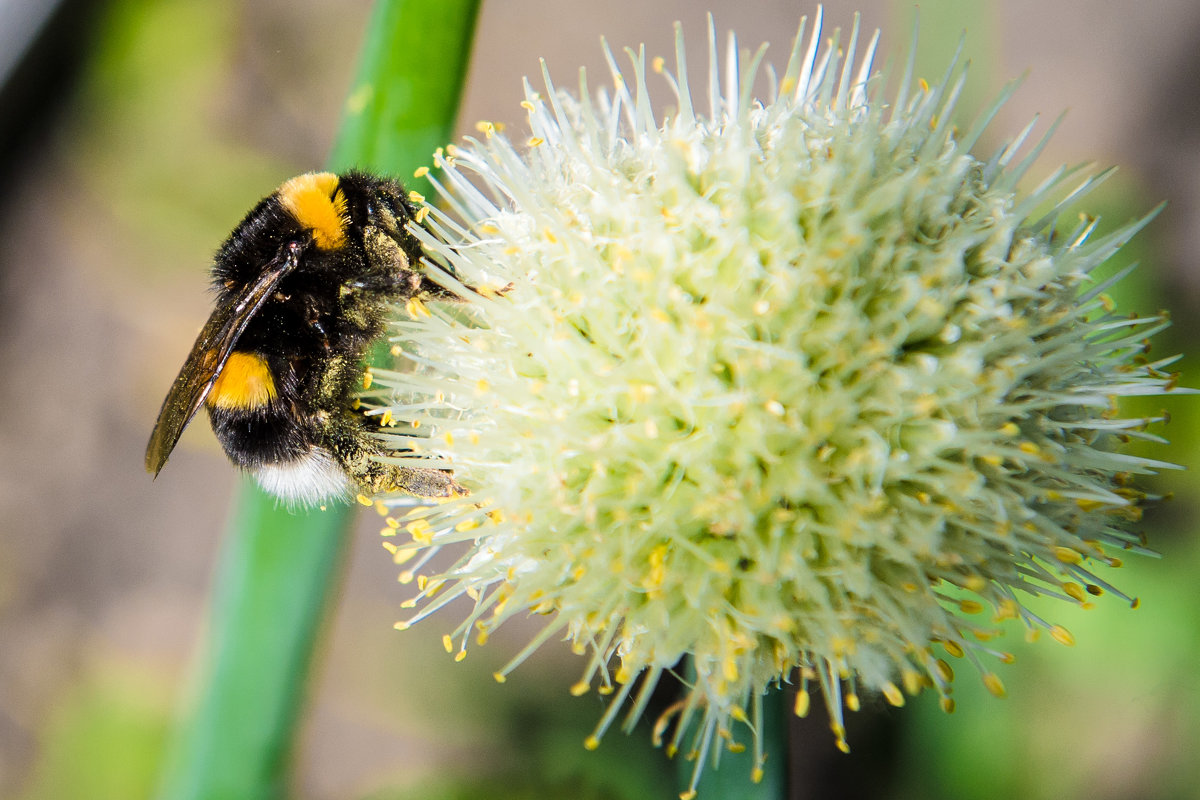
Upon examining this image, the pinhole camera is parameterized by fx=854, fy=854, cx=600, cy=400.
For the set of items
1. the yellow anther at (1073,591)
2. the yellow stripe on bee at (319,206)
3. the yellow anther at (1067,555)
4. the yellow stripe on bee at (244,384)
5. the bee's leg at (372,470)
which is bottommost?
the yellow anther at (1073,591)

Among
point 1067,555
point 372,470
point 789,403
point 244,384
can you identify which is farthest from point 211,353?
point 1067,555

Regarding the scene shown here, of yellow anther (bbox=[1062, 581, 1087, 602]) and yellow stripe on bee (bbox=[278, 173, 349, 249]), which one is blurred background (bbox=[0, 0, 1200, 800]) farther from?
yellow stripe on bee (bbox=[278, 173, 349, 249])

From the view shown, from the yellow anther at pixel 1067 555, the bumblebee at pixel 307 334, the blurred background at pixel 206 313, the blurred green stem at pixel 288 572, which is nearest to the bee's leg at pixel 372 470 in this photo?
the bumblebee at pixel 307 334

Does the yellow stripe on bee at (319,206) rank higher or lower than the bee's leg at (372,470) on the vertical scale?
higher

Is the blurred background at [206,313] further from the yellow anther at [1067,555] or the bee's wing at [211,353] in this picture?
the bee's wing at [211,353]

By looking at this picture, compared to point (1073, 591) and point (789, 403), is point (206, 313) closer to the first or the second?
point (789, 403)

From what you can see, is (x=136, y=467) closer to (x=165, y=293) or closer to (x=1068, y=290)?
(x=165, y=293)
